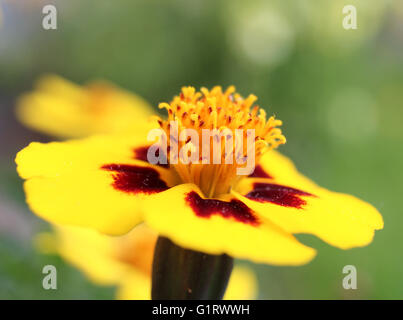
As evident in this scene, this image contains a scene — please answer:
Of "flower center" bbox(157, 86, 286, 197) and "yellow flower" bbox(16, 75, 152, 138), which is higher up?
"yellow flower" bbox(16, 75, 152, 138)

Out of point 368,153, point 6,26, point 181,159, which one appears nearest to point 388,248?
point 368,153

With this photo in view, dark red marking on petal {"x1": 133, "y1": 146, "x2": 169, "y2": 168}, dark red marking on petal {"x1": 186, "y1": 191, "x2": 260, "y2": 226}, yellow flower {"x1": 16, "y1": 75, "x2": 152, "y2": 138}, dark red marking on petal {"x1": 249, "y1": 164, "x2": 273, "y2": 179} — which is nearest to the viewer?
dark red marking on petal {"x1": 186, "y1": 191, "x2": 260, "y2": 226}

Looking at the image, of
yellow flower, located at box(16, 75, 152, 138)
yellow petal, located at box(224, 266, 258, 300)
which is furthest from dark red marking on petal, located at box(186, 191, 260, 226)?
yellow flower, located at box(16, 75, 152, 138)

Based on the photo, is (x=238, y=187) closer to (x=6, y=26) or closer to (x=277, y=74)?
(x=277, y=74)

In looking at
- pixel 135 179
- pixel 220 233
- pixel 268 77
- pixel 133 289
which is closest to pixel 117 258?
pixel 133 289

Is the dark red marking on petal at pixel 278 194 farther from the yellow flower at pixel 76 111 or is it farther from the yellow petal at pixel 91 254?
the yellow flower at pixel 76 111

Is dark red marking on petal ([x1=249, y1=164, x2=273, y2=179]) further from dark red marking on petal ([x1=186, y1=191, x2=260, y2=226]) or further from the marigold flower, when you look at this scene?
dark red marking on petal ([x1=186, y1=191, x2=260, y2=226])
